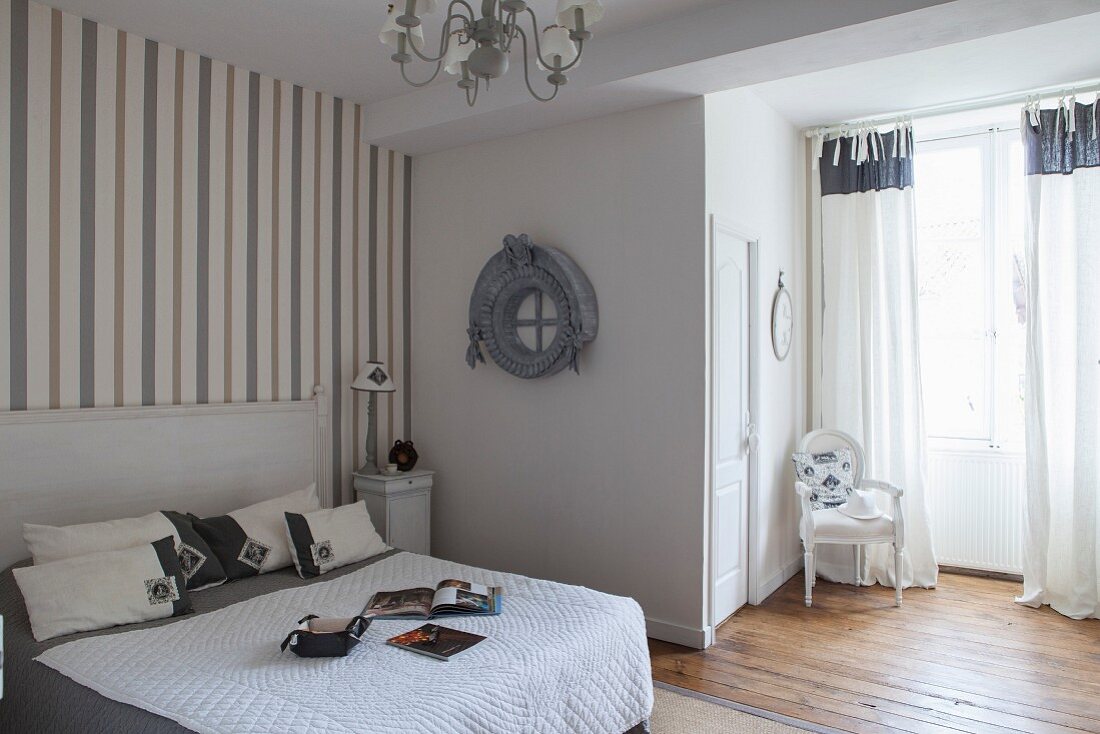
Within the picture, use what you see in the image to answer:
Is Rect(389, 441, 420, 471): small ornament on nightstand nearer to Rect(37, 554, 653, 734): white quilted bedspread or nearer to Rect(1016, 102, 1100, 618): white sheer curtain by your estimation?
Rect(37, 554, 653, 734): white quilted bedspread

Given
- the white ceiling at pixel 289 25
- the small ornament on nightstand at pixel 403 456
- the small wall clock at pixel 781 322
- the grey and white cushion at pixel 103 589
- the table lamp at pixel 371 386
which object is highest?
the white ceiling at pixel 289 25

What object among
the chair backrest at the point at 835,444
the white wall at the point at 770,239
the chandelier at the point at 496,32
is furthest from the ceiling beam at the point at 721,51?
the chair backrest at the point at 835,444

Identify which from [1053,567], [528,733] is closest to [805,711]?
[528,733]

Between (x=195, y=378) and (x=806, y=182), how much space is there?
149 inches

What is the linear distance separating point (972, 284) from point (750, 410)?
184 centimetres

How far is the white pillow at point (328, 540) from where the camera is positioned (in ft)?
10.5

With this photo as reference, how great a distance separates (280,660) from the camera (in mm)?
2252

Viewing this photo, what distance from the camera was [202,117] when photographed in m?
3.52

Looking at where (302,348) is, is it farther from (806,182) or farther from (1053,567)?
(1053,567)

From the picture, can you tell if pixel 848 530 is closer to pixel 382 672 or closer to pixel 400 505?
pixel 400 505

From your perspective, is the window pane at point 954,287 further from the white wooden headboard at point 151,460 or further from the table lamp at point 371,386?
the white wooden headboard at point 151,460

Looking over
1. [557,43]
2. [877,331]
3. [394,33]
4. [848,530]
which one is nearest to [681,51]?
[557,43]

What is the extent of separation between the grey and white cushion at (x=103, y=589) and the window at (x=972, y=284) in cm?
428

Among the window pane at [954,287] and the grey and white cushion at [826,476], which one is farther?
the window pane at [954,287]
